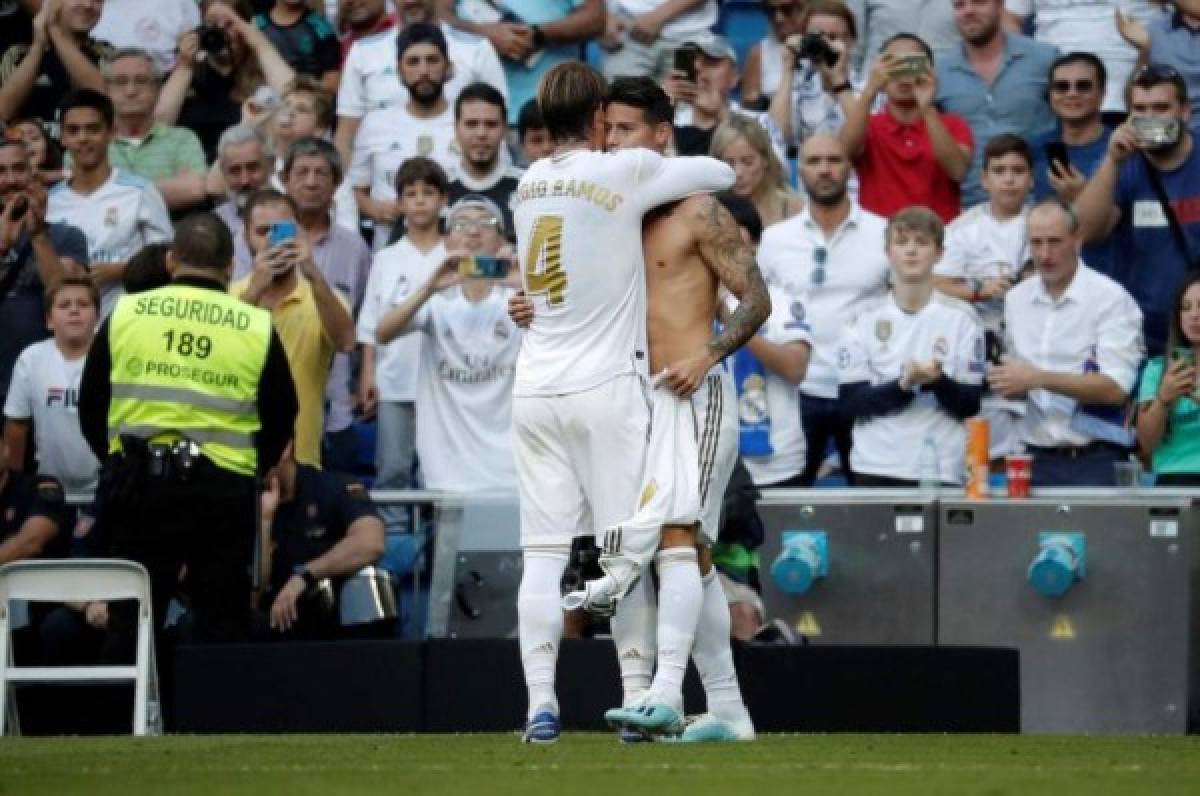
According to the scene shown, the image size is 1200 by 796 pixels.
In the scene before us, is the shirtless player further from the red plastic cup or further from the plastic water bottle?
the plastic water bottle

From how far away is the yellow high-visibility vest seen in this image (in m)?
11.9

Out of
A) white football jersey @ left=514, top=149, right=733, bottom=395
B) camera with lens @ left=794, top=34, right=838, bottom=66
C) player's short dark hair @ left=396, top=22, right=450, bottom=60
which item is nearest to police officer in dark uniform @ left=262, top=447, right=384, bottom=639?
player's short dark hair @ left=396, top=22, right=450, bottom=60

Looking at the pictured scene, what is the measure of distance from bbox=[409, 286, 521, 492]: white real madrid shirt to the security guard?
2312 millimetres

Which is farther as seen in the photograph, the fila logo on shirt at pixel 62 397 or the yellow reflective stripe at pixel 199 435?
the fila logo on shirt at pixel 62 397

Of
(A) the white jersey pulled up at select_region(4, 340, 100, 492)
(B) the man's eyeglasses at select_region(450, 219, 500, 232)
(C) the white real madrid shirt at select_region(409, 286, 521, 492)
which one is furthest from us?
(C) the white real madrid shirt at select_region(409, 286, 521, 492)

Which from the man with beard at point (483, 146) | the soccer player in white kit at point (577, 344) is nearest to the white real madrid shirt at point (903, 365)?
the man with beard at point (483, 146)

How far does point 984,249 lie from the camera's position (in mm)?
14922

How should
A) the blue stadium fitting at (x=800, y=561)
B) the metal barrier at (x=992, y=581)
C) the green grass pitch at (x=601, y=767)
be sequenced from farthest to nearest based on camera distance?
the blue stadium fitting at (x=800, y=561), the metal barrier at (x=992, y=581), the green grass pitch at (x=601, y=767)

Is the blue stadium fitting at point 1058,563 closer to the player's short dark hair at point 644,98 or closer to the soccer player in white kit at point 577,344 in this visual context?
the soccer player in white kit at point 577,344

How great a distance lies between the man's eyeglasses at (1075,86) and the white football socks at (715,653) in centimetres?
676

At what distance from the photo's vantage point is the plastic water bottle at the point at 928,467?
531 inches

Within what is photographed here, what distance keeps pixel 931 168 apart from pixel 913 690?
14.9 ft

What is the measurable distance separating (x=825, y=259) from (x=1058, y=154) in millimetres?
1708

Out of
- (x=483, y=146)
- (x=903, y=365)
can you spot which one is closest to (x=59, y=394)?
(x=483, y=146)
